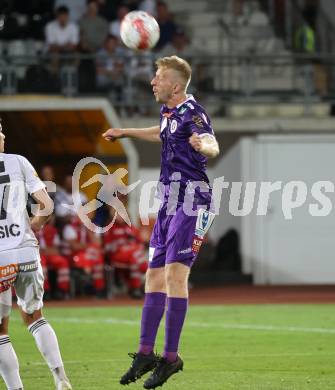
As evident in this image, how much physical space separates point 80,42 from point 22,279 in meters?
14.9

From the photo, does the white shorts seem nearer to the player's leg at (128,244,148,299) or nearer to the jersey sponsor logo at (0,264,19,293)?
the jersey sponsor logo at (0,264,19,293)

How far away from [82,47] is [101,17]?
845mm

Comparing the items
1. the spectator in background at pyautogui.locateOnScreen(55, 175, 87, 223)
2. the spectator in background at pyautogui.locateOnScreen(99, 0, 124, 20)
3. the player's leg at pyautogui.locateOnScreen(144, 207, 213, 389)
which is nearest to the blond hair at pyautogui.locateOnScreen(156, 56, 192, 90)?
the player's leg at pyautogui.locateOnScreen(144, 207, 213, 389)

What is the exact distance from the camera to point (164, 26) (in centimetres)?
2297

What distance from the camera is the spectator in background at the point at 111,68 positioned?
21688mm

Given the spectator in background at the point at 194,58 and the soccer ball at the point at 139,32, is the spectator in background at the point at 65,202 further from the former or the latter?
the soccer ball at the point at 139,32

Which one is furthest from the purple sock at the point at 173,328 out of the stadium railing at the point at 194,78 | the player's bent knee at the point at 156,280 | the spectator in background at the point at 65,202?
the stadium railing at the point at 194,78

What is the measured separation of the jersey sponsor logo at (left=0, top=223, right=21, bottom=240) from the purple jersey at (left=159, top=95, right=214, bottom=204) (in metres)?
1.29

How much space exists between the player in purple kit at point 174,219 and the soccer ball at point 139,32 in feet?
7.40

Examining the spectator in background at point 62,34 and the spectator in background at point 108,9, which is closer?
the spectator in background at point 62,34

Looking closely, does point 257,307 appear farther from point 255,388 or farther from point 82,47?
point 255,388

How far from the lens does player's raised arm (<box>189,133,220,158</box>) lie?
802 cm

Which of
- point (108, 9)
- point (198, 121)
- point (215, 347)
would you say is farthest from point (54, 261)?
point (198, 121)

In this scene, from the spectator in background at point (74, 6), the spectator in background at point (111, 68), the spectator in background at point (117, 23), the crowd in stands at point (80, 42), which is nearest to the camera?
the crowd in stands at point (80, 42)
